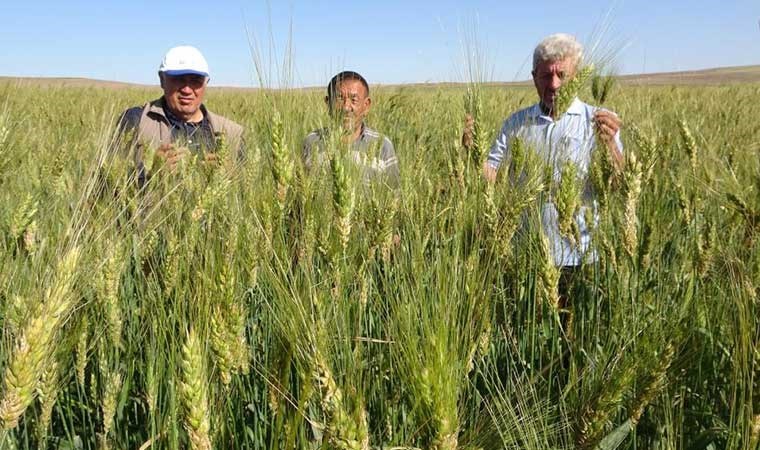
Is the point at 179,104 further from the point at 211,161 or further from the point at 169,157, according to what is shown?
the point at 211,161

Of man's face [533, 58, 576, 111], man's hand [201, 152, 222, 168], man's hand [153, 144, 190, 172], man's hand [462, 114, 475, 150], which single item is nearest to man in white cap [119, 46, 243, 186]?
man's hand [153, 144, 190, 172]

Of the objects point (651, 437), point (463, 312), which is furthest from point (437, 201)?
point (651, 437)

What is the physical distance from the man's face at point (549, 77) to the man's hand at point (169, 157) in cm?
142

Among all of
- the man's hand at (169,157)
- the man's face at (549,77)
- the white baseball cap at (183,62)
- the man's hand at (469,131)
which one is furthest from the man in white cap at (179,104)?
the man's hand at (469,131)

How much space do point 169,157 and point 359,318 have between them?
49.0 inches

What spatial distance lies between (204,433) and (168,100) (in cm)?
269

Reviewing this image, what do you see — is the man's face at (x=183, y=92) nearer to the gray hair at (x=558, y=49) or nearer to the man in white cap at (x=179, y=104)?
the man in white cap at (x=179, y=104)

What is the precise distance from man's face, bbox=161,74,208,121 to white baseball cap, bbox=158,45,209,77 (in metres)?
0.04

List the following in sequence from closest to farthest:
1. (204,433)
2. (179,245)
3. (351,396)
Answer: (204,433) → (351,396) → (179,245)

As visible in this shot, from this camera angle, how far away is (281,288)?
34.4 inches

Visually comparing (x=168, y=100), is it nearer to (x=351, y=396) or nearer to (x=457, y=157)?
(x=457, y=157)

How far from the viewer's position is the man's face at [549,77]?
239 cm

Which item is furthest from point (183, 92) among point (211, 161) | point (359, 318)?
point (359, 318)

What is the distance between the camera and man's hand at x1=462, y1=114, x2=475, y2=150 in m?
1.55
